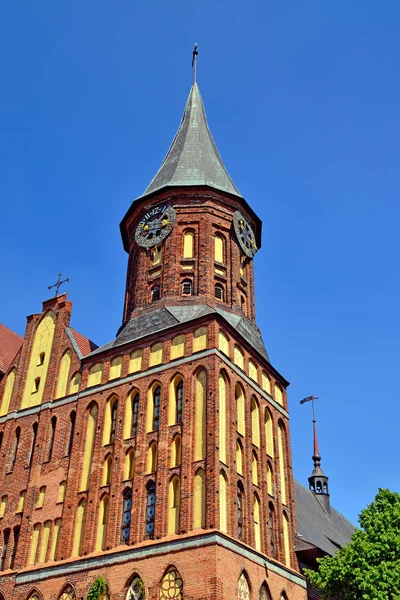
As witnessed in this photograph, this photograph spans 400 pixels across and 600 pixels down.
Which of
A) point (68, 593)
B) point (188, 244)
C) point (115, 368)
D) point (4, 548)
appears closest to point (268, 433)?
point (115, 368)

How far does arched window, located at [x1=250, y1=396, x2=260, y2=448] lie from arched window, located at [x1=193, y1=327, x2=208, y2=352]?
3248 millimetres

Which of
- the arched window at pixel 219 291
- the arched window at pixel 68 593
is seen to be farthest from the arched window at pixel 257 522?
the arched window at pixel 219 291

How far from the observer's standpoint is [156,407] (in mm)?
26953

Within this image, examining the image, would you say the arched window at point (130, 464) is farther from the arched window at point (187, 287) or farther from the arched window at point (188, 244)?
the arched window at point (188, 244)

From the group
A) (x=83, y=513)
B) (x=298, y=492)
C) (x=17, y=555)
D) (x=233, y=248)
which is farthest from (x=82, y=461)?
(x=298, y=492)

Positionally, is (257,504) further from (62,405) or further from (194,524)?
(62,405)

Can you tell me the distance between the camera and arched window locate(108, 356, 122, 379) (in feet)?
95.0

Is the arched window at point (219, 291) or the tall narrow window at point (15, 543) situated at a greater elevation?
the arched window at point (219, 291)

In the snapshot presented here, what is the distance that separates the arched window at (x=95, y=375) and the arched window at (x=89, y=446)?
1.06m

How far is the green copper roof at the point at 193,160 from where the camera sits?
34.8m

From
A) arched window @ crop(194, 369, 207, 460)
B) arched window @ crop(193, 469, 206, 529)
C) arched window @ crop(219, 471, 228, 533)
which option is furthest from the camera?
arched window @ crop(194, 369, 207, 460)

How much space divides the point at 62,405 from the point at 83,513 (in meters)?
5.02

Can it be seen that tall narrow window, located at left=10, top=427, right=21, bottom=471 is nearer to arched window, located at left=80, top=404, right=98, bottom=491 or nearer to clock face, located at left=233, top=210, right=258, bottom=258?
arched window, located at left=80, top=404, right=98, bottom=491

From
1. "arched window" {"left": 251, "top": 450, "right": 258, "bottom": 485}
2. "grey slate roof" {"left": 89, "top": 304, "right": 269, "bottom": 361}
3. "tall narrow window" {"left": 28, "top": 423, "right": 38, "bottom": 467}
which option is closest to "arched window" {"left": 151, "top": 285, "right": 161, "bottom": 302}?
"grey slate roof" {"left": 89, "top": 304, "right": 269, "bottom": 361}
